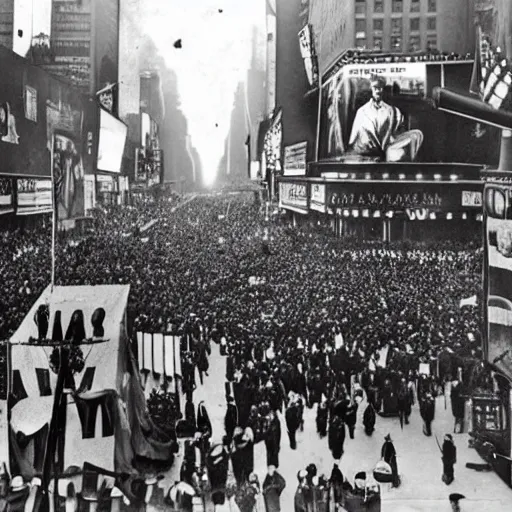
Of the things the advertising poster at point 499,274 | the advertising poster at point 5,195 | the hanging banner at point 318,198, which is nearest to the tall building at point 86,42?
the advertising poster at point 5,195

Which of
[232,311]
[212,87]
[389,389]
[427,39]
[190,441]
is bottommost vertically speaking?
[190,441]

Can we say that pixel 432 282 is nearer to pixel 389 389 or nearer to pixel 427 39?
pixel 389 389

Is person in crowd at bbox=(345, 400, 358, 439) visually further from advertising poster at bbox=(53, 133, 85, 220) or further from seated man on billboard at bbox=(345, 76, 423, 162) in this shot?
advertising poster at bbox=(53, 133, 85, 220)

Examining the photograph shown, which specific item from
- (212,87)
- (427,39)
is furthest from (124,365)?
(427,39)

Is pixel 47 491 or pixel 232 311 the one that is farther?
pixel 232 311

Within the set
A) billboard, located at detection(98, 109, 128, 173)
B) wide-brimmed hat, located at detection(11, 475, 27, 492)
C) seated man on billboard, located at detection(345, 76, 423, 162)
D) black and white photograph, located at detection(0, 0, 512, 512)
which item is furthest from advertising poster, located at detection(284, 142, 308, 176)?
wide-brimmed hat, located at detection(11, 475, 27, 492)

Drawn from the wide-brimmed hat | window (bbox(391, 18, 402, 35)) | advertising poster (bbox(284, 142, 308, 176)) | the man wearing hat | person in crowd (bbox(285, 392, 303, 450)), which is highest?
window (bbox(391, 18, 402, 35))
